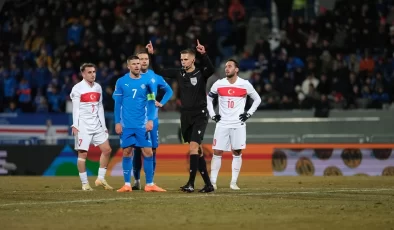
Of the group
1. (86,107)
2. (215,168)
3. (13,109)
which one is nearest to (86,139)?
(86,107)

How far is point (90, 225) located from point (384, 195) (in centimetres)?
619

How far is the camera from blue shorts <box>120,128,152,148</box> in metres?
15.7

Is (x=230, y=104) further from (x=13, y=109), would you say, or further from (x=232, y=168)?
(x=13, y=109)

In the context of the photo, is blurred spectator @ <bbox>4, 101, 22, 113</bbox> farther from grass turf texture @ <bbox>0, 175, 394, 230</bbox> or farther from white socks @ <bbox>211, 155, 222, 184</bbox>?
white socks @ <bbox>211, 155, 222, 184</bbox>

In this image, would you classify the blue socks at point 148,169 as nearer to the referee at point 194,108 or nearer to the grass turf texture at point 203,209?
the grass turf texture at point 203,209

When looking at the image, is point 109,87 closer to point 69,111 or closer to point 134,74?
point 69,111

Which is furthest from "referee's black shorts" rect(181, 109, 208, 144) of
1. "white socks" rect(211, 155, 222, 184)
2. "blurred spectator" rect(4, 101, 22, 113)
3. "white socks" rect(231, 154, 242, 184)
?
"blurred spectator" rect(4, 101, 22, 113)

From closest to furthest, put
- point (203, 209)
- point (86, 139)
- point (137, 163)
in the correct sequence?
point (203, 209) → point (137, 163) → point (86, 139)

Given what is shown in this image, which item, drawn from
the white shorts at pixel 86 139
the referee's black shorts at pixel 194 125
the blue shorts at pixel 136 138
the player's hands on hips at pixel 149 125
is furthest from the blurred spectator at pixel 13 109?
the referee's black shorts at pixel 194 125

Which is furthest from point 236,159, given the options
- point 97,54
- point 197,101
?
point 97,54

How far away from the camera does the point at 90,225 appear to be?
33.8 ft

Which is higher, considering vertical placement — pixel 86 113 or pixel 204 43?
pixel 204 43

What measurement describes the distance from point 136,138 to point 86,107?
166 cm

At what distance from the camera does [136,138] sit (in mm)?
15789
